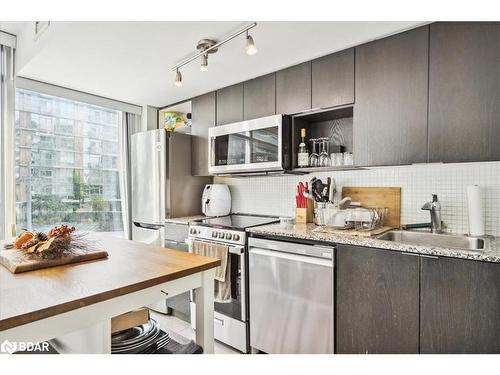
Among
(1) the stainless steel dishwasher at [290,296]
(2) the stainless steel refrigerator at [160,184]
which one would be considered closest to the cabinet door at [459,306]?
(1) the stainless steel dishwasher at [290,296]

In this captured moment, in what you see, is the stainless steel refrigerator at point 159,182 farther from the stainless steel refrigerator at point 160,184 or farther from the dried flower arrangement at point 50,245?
the dried flower arrangement at point 50,245

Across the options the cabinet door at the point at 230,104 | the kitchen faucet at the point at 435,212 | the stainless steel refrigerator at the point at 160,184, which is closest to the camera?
the kitchen faucet at the point at 435,212

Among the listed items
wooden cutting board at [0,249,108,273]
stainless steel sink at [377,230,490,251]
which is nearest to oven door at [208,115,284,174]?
stainless steel sink at [377,230,490,251]

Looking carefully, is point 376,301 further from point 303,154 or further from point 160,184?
point 160,184

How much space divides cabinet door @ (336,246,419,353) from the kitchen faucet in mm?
557

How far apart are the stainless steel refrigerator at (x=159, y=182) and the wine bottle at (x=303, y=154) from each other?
1311 millimetres

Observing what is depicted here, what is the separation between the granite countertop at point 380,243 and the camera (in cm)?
138

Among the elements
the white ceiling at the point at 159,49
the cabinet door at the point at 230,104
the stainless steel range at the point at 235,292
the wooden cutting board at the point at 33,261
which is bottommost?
the stainless steel range at the point at 235,292

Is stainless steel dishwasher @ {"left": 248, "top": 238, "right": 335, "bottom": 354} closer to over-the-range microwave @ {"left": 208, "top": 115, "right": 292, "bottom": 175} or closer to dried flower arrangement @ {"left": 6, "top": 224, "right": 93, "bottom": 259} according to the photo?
over-the-range microwave @ {"left": 208, "top": 115, "right": 292, "bottom": 175}

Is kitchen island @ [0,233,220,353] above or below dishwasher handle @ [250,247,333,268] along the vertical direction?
above

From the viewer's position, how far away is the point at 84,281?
103cm

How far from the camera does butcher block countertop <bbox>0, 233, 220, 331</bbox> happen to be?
82cm
